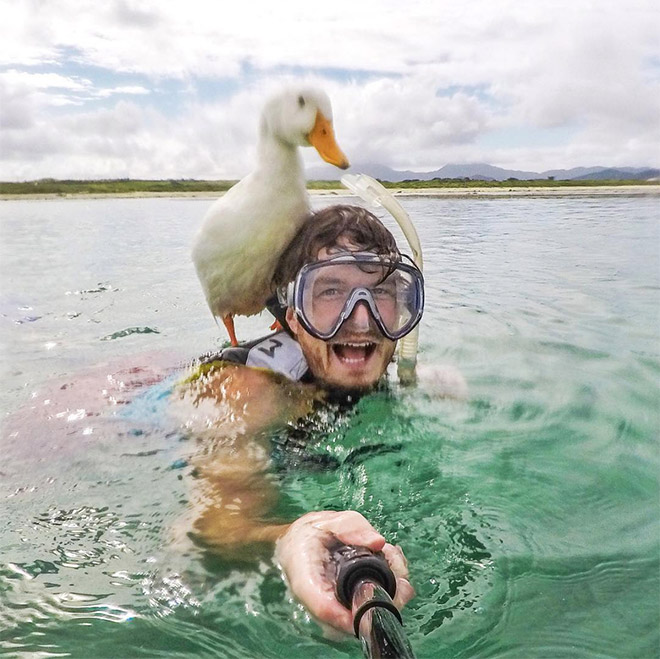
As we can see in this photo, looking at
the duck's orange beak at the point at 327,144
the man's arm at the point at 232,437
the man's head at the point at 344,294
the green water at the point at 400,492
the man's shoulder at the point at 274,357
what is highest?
the duck's orange beak at the point at 327,144

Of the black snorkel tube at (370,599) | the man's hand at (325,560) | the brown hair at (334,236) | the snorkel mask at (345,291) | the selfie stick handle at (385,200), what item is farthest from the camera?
the selfie stick handle at (385,200)

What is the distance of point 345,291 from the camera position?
2.55 m

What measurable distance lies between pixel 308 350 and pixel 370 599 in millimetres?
1497

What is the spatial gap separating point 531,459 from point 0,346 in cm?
359

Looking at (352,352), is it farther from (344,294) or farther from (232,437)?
(232,437)

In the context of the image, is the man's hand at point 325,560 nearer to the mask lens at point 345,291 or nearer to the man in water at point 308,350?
the man in water at point 308,350

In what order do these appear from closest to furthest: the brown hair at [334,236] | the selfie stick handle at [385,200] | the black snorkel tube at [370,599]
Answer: the black snorkel tube at [370,599], the brown hair at [334,236], the selfie stick handle at [385,200]

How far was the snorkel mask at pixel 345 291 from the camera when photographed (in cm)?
249

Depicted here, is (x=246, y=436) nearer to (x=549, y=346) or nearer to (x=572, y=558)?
(x=572, y=558)

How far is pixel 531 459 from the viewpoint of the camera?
2.52 meters

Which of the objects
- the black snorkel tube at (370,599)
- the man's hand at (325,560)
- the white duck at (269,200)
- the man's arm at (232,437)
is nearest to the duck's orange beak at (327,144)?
the white duck at (269,200)

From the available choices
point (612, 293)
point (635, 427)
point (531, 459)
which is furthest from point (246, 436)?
point (612, 293)

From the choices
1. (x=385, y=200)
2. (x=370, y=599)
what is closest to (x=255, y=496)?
(x=370, y=599)

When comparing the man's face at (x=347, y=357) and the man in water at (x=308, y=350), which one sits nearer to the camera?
the man in water at (x=308, y=350)
